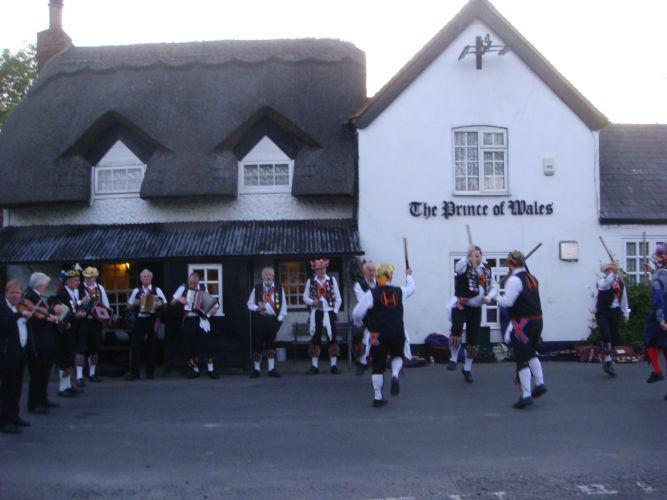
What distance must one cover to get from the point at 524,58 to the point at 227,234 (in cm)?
717

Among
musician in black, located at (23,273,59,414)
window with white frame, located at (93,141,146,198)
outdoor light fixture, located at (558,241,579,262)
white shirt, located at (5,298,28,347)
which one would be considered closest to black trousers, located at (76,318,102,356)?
musician in black, located at (23,273,59,414)

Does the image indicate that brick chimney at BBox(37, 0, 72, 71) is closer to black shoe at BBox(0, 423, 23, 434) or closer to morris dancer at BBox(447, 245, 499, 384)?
morris dancer at BBox(447, 245, 499, 384)

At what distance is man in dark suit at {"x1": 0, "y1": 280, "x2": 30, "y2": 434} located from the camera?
903 cm

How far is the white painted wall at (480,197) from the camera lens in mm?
16344

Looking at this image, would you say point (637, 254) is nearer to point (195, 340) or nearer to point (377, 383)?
point (377, 383)

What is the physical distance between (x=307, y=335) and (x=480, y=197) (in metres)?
4.60

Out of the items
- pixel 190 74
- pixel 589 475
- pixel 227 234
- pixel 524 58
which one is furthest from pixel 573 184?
pixel 589 475

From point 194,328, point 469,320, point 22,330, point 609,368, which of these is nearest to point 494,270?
point 609,368

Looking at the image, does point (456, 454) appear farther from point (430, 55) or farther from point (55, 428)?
point (430, 55)

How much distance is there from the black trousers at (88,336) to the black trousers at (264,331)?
2636mm

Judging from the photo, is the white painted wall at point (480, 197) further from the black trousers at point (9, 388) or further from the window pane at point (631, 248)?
the black trousers at point (9, 388)

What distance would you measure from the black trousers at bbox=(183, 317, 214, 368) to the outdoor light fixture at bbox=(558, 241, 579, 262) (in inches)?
294

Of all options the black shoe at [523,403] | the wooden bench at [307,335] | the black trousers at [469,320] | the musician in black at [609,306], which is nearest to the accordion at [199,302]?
the wooden bench at [307,335]

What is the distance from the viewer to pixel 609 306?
1298 centimetres
